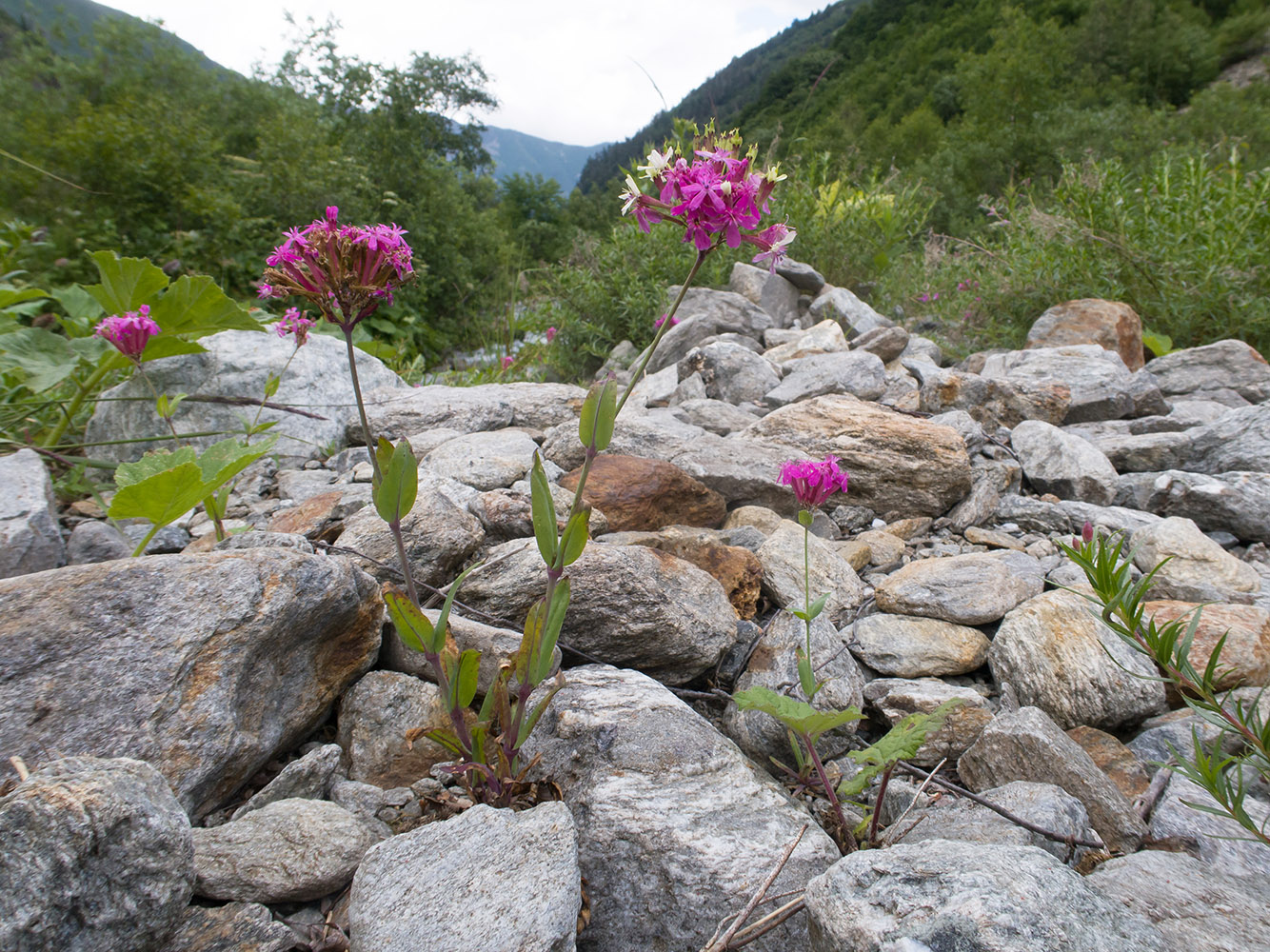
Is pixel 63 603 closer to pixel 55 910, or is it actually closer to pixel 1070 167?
pixel 55 910

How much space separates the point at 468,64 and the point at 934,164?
538 inches

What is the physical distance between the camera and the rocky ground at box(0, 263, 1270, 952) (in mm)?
1034

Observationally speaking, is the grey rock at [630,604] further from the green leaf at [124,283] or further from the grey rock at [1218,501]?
the grey rock at [1218,501]

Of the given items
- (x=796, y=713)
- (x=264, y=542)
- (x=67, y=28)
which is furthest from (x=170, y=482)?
(x=67, y=28)

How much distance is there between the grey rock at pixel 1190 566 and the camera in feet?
7.57

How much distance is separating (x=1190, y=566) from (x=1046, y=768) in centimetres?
137

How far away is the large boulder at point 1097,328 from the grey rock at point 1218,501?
7.80 feet

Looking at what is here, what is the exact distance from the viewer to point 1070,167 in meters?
6.47

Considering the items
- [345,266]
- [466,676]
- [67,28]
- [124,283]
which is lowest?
[466,676]

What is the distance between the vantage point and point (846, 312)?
614 centimetres

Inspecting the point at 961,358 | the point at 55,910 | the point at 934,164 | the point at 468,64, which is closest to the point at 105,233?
the point at 55,910

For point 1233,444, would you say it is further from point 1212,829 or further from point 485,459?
point 485,459

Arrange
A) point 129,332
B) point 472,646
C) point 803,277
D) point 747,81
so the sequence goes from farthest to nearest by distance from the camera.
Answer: point 747,81 → point 803,277 → point 129,332 → point 472,646

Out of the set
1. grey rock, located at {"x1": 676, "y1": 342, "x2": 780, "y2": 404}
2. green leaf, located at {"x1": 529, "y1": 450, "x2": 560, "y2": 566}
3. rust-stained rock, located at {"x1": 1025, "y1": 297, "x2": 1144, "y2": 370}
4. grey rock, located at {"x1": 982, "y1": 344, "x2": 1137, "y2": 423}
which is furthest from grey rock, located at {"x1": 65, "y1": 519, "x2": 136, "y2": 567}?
rust-stained rock, located at {"x1": 1025, "y1": 297, "x2": 1144, "y2": 370}
